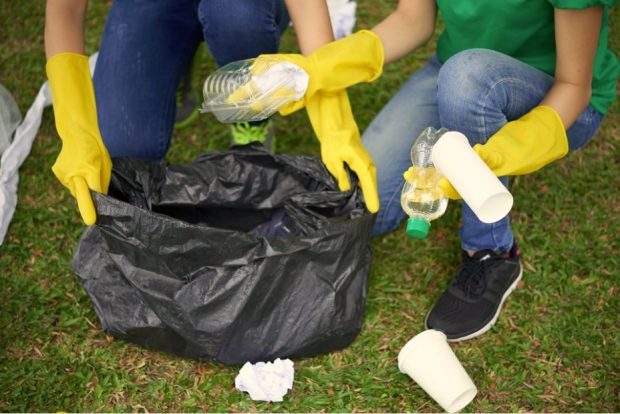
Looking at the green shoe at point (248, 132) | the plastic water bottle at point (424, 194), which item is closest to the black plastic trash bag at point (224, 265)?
the plastic water bottle at point (424, 194)

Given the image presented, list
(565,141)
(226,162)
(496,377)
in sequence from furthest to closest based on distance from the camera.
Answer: (226,162)
(496,377)
(565,141)

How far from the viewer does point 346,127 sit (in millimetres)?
A: 1839

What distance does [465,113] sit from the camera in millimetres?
1767

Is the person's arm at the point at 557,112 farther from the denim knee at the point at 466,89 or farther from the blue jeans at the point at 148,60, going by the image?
the blue jeans at the point at 148,60

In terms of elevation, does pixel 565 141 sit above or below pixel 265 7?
below

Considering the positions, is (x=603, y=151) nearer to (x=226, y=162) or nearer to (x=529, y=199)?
(x=529, y=199)

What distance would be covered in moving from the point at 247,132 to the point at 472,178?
0.96m

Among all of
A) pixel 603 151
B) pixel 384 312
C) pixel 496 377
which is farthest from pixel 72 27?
pixel 603 151

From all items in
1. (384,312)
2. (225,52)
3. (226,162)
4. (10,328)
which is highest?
(225,52)

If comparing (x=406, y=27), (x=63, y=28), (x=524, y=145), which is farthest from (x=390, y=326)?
(x=63, y=28)

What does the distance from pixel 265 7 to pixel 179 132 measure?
667mm

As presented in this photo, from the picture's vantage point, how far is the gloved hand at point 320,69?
1728mm

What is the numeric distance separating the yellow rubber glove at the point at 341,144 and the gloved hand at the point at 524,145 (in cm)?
29

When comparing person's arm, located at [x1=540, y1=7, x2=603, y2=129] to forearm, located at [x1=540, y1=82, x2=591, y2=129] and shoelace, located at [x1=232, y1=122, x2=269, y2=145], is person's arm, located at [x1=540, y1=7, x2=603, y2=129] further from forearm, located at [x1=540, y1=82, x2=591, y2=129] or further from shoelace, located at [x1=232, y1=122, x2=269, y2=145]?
shoelace, located at [x1=232, y1=122, x2=269, y2=145]
